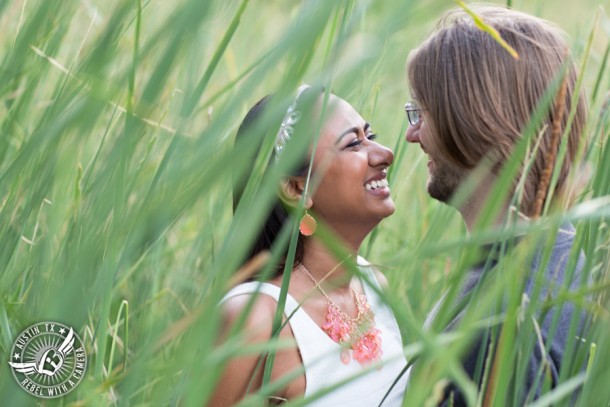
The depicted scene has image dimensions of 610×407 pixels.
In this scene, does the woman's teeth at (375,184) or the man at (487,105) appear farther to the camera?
the woman's teeth at (375,184)

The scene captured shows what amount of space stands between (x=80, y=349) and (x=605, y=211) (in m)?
0.52

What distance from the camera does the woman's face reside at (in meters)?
1.61

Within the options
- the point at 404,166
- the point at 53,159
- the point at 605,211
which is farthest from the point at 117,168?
the point at 404,166

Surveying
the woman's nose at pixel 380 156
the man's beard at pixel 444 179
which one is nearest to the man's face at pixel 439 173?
the man's beard at pixel 444 179

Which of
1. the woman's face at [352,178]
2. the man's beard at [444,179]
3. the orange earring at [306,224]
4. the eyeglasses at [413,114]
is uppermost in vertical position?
the eyeglasses at [413,114]

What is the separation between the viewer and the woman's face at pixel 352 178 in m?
1.61

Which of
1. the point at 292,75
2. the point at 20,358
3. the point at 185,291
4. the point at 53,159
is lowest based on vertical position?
the point at 185,291

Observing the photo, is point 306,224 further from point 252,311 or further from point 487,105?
point 487,105

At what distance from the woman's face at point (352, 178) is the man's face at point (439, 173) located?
11 cm

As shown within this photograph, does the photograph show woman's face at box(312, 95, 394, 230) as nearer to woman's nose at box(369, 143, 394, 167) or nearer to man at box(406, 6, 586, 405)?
woman's nose at box(369, 143, 394, 167)

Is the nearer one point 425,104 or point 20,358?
point 20,358

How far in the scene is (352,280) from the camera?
6.01ft

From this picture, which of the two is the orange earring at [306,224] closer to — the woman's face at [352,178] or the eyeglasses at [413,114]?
the woman's face at [352,178]

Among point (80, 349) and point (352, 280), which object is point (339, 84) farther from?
point (352, 280)
